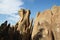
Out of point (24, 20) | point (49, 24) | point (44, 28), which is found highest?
point (24, 20)

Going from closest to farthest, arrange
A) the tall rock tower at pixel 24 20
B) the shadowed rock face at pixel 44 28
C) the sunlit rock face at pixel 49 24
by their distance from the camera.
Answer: the shadowed rock face at pixel 44 28 → the sunlit rock face at pixel 49 24 → the tall rock tower at pixel 24 20

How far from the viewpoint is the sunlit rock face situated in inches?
1918

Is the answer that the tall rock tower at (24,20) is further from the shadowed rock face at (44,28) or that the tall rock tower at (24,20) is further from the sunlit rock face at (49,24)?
the sunlit rock face at (49,24)

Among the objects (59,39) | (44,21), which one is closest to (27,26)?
(44,21)

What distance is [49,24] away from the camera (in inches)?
1969

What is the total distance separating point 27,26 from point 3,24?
17080 millimetres

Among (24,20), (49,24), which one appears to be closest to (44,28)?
(49,24)

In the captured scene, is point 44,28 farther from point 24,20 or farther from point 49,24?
point 24,20

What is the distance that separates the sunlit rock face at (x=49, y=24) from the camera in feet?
160

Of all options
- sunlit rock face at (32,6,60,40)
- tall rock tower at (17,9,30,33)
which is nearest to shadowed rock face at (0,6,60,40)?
sunlit rock face at (32,6,60,40)

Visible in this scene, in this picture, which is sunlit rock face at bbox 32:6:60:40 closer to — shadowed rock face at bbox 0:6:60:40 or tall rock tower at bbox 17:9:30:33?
shadowed rock face at bbox 0:6:60:40

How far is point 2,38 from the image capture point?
140ft

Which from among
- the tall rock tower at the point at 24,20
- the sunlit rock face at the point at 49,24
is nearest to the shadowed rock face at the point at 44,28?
the sunlit rock face at the point at 49,24

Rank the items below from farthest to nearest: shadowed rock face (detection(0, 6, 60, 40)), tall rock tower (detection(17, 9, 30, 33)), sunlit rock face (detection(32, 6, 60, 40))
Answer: tall rock tower (detection(17, 9, 30, 33))
sunlit rock face (detection(32, 6, 60, 40))
shadowed rock face (detection(0, 6, 60, 40))
